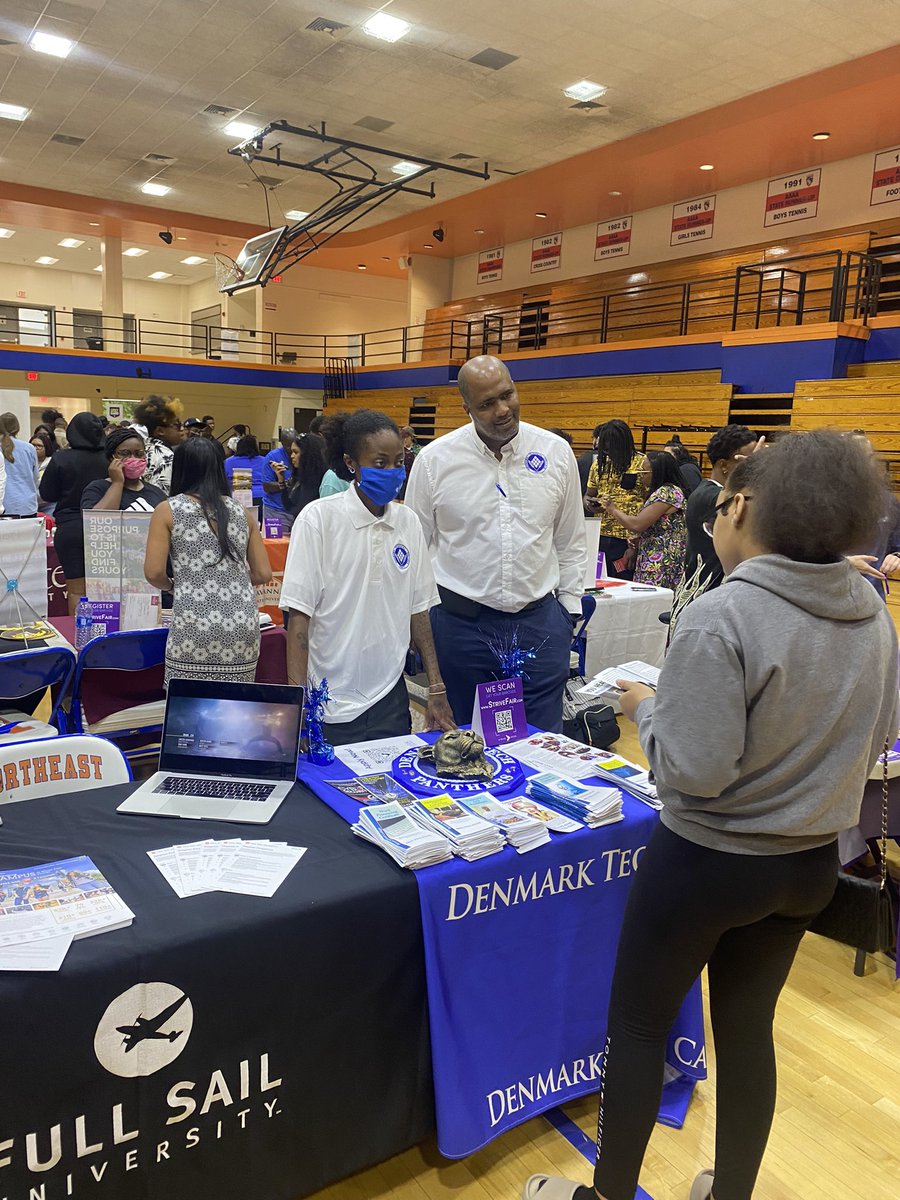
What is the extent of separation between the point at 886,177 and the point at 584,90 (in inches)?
173

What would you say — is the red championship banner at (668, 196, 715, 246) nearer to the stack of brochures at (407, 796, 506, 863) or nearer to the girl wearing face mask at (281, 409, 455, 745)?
the girl wearing face mask at (281, 409, 455, 745)

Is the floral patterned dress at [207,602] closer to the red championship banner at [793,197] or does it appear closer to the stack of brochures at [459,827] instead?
the stack of brochures at [459,827]

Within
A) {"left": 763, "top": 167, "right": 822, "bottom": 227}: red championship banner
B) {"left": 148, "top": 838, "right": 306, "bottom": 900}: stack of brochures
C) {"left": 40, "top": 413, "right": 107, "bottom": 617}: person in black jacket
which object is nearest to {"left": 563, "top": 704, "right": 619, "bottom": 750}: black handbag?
{"left": 148, "top": 838, "right": 306, "bottom": 900}: stack of brochures

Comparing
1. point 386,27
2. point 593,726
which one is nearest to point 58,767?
point 593,726

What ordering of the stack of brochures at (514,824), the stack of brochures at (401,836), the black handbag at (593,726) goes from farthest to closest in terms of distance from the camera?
the black handbag at (593,726)
the stack of brochures at (514,824)
the stack of brochures at (401,836)

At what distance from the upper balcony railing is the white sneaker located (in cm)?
998

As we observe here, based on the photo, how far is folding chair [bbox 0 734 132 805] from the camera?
1.99 m

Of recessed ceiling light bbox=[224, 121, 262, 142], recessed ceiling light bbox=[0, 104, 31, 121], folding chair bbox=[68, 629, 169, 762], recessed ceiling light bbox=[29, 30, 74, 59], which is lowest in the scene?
folding chair bbox=[68, 629, 169, 762]

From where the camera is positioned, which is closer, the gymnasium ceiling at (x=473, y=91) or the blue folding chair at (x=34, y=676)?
the blue folding chair at (x=34, y=676)

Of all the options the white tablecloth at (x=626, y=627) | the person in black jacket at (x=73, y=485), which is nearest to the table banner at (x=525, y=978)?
the white tablecloth at (x=626, y=627)

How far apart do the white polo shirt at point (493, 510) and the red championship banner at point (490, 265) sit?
1572cm

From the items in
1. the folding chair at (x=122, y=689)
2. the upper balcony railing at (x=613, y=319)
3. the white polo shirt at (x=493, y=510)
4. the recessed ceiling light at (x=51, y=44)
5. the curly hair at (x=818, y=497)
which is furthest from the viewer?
the upper balcony railing at (x=613, y=319)

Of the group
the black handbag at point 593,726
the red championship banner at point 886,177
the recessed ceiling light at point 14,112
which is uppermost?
the recessed ceiling light at point 14,112

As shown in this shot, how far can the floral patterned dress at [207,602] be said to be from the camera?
2.88 metres
